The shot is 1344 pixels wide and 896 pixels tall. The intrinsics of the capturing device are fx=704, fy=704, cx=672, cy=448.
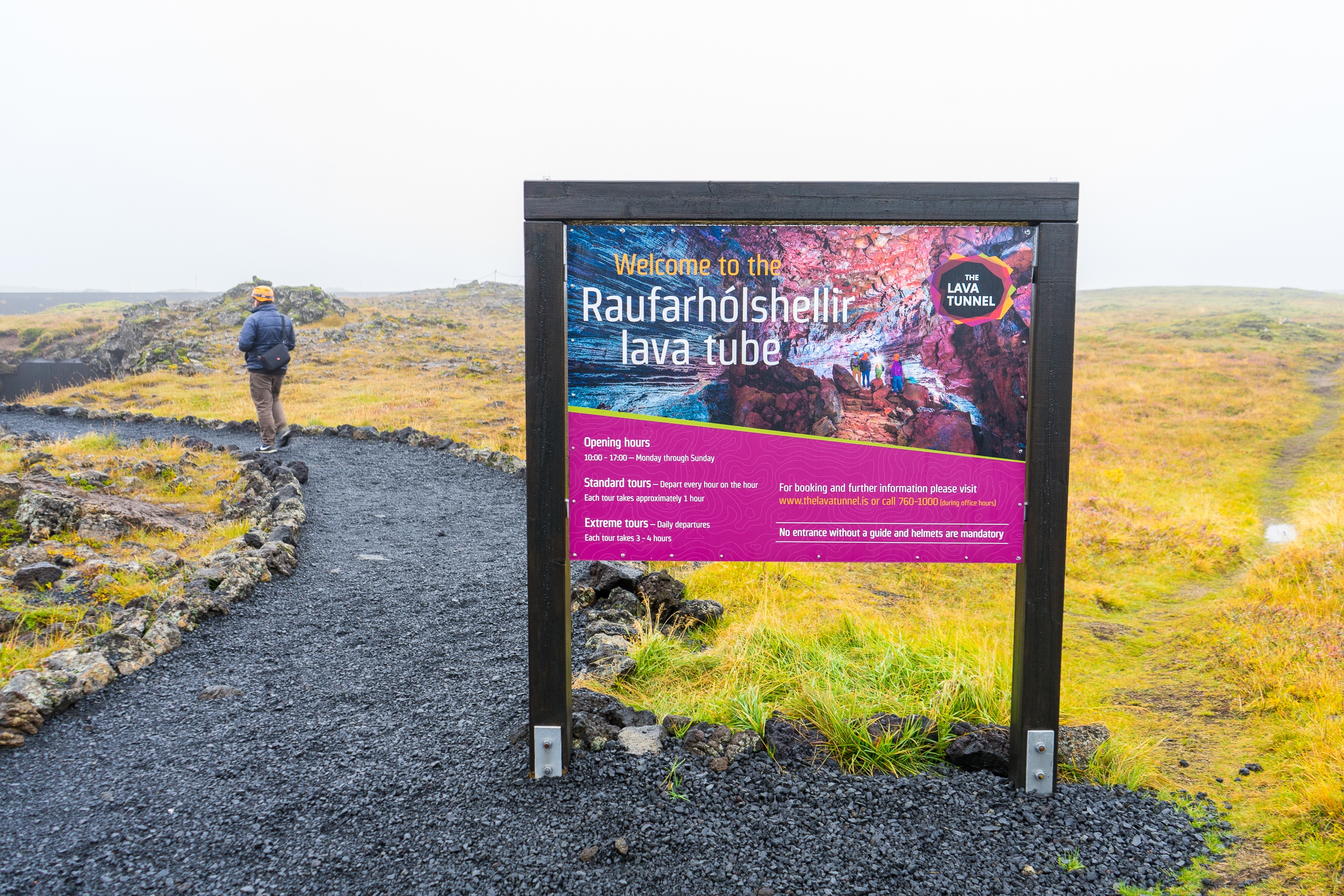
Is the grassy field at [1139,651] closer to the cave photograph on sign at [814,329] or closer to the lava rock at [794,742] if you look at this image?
the lava rock at [794,742]

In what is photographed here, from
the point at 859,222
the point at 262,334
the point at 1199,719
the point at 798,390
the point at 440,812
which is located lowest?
the point at 1199,719

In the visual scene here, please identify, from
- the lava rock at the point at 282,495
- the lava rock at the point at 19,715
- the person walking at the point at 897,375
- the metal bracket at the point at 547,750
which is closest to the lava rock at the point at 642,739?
the metal bracket at the point at 547,750

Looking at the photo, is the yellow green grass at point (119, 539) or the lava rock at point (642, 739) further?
the yellow green grass at point (119, 539)

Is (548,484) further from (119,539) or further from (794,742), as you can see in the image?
(119,539)

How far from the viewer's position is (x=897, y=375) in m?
3.30

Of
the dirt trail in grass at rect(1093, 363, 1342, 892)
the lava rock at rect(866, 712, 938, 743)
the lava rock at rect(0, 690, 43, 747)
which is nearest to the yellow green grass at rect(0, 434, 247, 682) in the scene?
the lava rock at rect(0, 690, 43, 747)

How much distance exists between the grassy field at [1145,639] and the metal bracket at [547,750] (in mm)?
863

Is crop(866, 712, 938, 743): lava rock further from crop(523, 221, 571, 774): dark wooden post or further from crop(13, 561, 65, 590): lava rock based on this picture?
crop(13, 561, 65, 590): lava rock

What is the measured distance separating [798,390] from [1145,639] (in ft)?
16.6

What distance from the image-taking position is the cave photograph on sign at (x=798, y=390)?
→ 3.26 meters

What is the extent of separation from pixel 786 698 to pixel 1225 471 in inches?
555

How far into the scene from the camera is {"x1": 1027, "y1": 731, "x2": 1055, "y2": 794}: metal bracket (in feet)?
11.0

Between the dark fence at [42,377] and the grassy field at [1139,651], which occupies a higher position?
the dark fence at [42,377]

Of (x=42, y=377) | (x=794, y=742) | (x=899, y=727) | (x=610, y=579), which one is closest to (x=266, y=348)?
(x=610, y=579)
